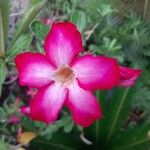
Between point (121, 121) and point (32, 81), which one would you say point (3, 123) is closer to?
point (121, 121)

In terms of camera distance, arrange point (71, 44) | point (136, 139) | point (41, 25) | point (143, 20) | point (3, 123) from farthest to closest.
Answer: point (143, 20), point (3, 123), point (136, 139), point (41, 25), point (71, 44)

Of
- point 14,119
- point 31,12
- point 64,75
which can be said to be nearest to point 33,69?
point 64,75

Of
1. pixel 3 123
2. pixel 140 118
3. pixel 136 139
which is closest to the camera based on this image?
pixel 136 139

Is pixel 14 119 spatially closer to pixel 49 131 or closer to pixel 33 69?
pixel 49 131

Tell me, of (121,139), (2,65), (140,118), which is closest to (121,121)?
(121,139)

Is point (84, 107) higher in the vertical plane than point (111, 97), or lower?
higher
